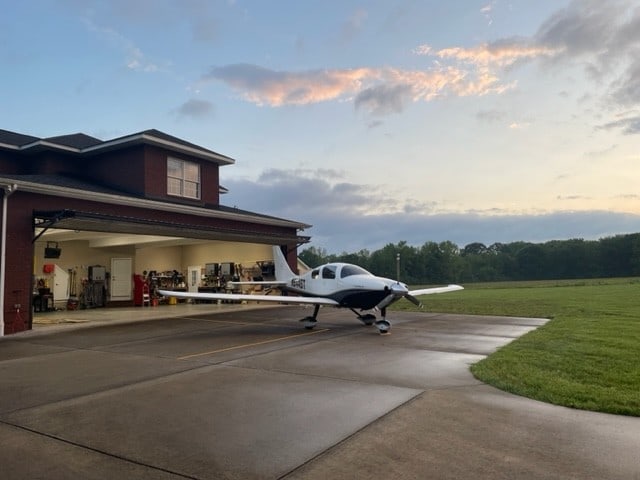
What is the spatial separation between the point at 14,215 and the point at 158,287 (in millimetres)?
12568

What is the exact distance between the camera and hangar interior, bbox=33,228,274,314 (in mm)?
21109

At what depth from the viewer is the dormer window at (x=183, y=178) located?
20.1 metres

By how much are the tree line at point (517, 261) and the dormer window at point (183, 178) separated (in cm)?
5988

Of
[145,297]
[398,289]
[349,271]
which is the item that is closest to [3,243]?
[349,271]

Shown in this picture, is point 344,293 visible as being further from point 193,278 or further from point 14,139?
point 14,139

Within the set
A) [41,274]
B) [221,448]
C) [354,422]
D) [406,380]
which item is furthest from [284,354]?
[41,274]

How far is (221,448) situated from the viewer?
4191mm

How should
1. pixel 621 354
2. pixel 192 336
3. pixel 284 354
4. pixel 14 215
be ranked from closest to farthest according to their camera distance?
pixel 621 354 < pixel 284 354 < pixel 192 336 < pixel 14 215

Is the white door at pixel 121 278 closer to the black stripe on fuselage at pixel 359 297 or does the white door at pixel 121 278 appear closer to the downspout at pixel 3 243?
the downspout at pixel 3 243

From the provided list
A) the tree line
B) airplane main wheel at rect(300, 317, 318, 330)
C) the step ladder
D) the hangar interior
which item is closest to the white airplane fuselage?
airplane main wheel at rect(300, 317, 318, 330)

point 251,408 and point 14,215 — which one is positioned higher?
point 14,215

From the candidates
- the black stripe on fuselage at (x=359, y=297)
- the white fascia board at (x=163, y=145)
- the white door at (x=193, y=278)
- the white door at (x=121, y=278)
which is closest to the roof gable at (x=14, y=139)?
the white fascia board at (x=163, y=145)

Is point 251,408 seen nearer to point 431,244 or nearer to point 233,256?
point 233,256

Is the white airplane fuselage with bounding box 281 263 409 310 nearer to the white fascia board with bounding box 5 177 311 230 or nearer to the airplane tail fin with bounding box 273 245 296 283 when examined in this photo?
the airplane tail fin with bounding box 273 245 296 283
